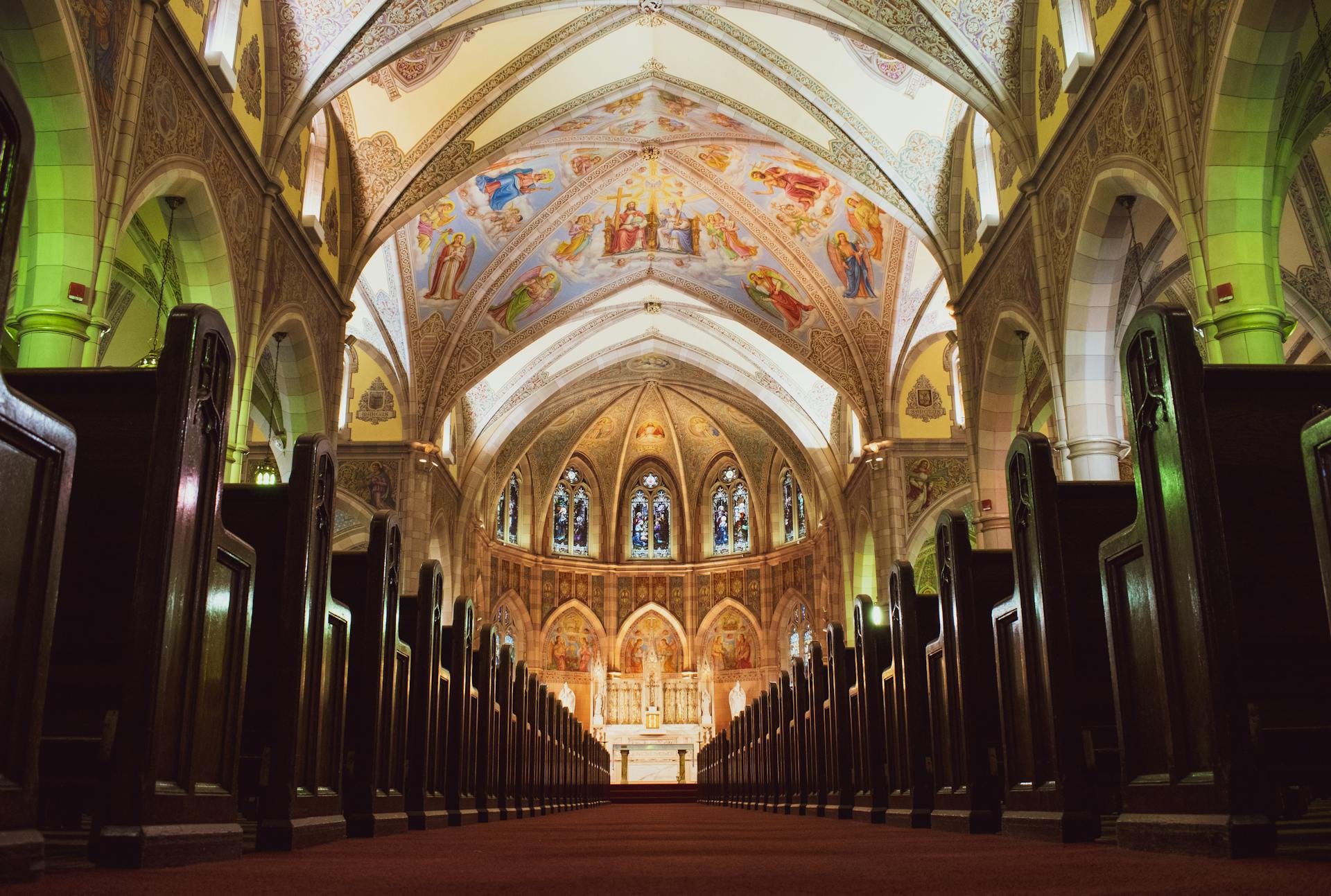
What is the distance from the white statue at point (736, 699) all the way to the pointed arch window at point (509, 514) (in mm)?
7136

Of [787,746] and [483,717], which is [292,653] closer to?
[483,717]

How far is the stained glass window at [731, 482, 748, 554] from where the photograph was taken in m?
32.2

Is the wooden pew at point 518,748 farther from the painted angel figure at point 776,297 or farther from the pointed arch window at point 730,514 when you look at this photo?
the pointed arch window at point 730,514

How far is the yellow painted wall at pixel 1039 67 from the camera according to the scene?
11.7 meters

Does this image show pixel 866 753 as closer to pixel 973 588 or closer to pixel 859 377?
pixel 973 588

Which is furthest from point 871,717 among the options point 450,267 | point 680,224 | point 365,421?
point 365,421

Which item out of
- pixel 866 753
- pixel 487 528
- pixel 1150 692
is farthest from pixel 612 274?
pixel 1150 692

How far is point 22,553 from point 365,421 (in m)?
18.8

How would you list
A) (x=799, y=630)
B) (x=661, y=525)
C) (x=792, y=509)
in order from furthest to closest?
(x=661, y=525) → (x=792, y=509) → (x=799, y=630)

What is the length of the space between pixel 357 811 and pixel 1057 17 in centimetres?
1037

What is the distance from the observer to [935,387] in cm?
2112

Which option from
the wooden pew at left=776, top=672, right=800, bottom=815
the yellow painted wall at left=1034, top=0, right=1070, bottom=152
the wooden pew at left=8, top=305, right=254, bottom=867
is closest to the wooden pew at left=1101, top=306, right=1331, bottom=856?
the wooden pew at left=8, top=305, right=254, bottom=867

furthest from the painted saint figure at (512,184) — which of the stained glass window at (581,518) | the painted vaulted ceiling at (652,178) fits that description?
the stained glass window at (581,518)

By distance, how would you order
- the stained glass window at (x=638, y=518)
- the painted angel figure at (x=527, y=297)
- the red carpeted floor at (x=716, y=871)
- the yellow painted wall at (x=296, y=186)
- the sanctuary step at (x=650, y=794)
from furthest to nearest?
the stained glass window at (x=638, y=518), the sanctuary step at (x=650, y=794), the painted angel figure at (x=527, y=297), the yellow painted wall at (x=296, y=186), the red carpeted floor at (x=716, y=871)
